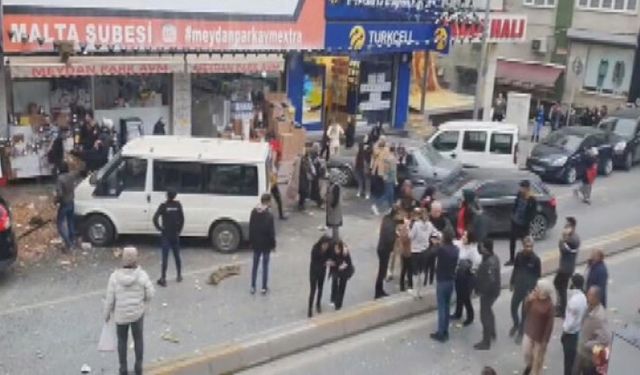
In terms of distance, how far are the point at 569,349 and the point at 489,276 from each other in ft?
4.99

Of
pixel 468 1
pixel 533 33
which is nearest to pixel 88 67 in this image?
pixel 468 1

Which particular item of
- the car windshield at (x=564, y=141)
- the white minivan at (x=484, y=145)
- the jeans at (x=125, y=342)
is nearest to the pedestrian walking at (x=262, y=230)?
the jeans at (x=125, y=342)

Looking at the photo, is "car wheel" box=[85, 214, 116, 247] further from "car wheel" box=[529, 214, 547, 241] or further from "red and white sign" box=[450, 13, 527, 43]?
"red and white sign" box=[450, 13, 527, 43]

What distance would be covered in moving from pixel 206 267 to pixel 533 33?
31.7 metres

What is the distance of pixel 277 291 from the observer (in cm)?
1437

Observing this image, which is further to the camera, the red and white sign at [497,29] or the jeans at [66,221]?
the red and white sign at [497,29]

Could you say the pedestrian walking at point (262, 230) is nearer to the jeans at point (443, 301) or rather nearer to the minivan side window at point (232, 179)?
the minivan side window at point (232, 179)

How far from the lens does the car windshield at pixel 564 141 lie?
2517 cm

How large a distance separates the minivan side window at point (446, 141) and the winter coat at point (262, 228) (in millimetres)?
10938

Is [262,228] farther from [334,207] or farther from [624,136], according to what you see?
[624,136]

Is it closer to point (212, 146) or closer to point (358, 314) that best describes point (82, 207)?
point (212, 146)

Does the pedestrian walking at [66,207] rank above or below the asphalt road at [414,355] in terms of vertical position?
above

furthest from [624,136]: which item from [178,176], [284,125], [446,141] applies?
[178,176]

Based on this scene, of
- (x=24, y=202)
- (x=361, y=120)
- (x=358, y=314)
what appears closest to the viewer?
(x=358, y=314)
